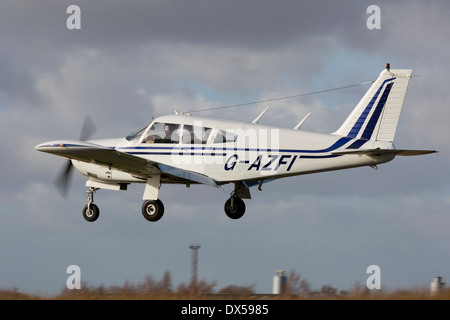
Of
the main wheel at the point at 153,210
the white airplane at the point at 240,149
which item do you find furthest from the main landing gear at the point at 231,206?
the main wheel at the point at 153,210

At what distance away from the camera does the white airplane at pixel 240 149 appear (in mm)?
18891

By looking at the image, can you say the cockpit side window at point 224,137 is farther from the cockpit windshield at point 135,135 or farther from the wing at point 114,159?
the cockpit windshield at point 135,135

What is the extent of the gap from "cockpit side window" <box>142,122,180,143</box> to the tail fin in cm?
447

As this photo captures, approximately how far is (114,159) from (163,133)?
1.97 metres

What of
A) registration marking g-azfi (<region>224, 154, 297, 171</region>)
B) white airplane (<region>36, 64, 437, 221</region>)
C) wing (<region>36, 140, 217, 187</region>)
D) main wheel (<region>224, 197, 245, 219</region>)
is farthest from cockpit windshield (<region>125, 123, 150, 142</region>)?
main wheel (<region>224, 197, 245, 219</region>)

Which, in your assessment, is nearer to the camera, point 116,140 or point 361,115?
point 361,115

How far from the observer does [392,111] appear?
62.8ft

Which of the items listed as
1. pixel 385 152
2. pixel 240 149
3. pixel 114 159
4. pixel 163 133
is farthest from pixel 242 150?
pixel 385 152

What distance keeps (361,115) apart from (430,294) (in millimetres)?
5866

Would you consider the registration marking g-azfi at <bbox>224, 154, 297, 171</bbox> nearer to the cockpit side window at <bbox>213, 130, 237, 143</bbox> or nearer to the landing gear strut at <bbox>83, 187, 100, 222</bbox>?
the cockpit side window at <bbox>213, 130, 237, 143</bbox>

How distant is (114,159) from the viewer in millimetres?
18875

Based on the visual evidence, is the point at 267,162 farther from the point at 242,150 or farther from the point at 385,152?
the point at 385,152
